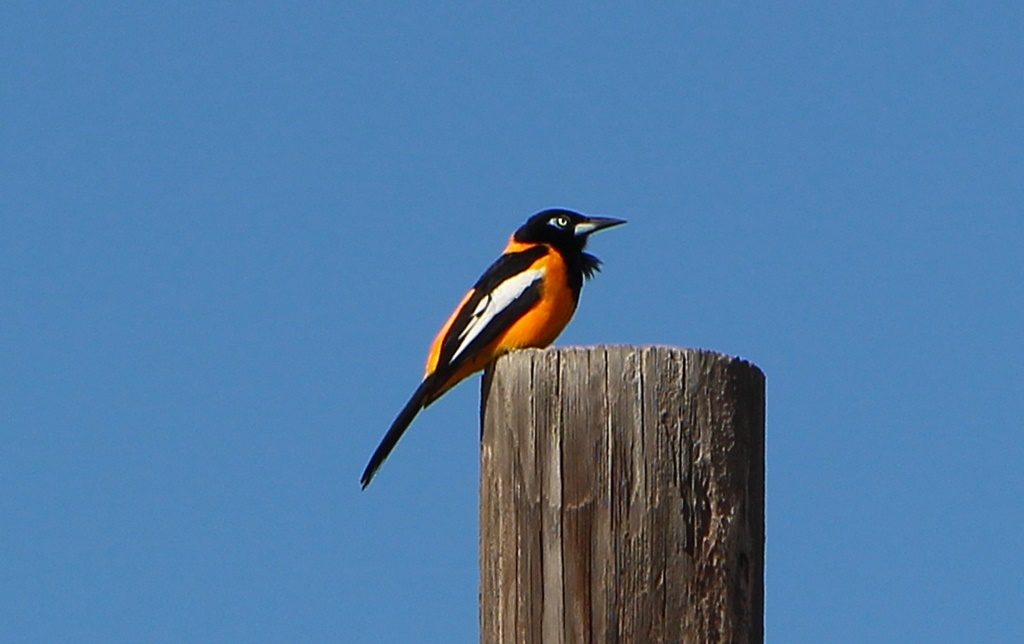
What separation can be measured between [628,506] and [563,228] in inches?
185

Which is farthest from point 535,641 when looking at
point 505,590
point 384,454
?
point 384,454

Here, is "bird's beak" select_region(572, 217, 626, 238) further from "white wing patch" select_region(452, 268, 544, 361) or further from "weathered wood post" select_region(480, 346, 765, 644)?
"weathered wood post" select_region(480, 346, 765, 644)

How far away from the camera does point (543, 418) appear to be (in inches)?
130

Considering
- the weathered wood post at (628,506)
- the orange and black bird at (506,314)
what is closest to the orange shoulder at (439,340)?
the orange and black bird at (506,314)

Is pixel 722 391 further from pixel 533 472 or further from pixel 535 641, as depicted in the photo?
pixel 535 641

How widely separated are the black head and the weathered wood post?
4292 millimetres

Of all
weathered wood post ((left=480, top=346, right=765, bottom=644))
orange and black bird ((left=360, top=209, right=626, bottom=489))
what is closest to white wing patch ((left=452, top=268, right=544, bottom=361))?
orange and black bird ((left=360, top=209, right=626, bottom=489))

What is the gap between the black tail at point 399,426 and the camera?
611 centimetres

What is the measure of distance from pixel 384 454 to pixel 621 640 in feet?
10.5

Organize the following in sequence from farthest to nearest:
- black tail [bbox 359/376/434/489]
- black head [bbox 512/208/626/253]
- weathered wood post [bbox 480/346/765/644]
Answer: black head [bbox 512/208/626/253] < black tail [bbox 359/376/434/489] < weathered wood post [bbox 480/346/765/644]

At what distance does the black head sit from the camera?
7656 mm

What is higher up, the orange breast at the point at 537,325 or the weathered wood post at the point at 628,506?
the orange breast at the point at 537,325

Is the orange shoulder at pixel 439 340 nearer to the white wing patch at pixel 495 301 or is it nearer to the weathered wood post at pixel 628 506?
the white wing patch at pixel 495 301

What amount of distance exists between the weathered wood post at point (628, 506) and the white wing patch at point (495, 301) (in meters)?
3.12
